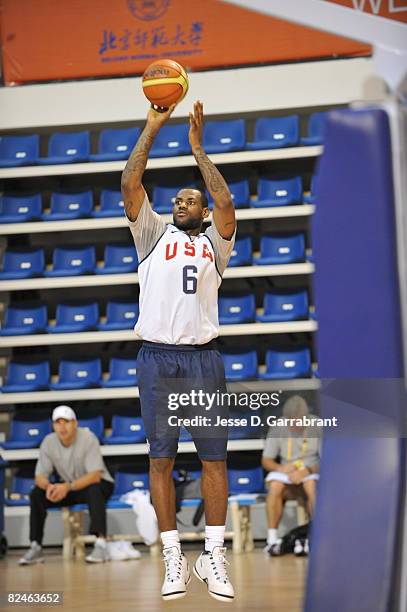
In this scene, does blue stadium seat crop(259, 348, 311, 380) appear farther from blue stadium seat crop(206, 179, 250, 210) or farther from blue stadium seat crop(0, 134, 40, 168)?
blue stadium seat crop(0, 134, 40, 168)

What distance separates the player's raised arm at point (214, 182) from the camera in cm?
450

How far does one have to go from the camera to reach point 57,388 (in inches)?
400

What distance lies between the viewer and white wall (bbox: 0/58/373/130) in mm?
10648

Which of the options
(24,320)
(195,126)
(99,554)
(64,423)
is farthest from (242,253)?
(195,126)

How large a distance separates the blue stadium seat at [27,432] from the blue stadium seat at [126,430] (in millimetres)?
701

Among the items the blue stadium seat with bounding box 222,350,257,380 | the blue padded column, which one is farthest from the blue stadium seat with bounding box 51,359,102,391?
the blue padded column

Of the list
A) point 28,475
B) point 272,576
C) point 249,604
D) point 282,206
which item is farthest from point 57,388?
point 249,604

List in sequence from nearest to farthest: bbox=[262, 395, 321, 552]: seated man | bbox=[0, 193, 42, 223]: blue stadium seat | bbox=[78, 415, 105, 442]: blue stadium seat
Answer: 1. bbox=[262, 395, 321, 552]: seated man
2. bbox=[78, 415, 105, 442]: blue stadium seat
3. bbox=[0, 193, 42, 223]: blue stadium seat

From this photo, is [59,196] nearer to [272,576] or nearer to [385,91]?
[272,576]

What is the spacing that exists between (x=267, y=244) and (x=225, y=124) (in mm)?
1472

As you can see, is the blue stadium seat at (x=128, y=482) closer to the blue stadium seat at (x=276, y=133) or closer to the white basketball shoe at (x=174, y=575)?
the blue stadium seat at (x=276, y=133)

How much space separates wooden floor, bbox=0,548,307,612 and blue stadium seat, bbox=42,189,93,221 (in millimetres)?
3675

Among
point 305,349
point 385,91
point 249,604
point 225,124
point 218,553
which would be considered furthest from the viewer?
point 225,124

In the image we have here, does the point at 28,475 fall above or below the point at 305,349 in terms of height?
below
